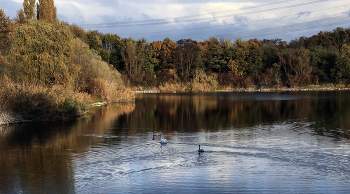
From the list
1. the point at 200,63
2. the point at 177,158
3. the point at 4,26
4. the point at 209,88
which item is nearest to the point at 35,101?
the point at 177,158

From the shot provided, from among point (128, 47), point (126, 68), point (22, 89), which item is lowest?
point (22, 89)

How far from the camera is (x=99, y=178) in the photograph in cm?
1107

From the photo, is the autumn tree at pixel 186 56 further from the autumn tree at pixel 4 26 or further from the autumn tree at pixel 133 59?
the autumn tree at pixel 4 26

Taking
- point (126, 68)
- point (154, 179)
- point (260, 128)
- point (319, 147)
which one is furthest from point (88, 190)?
point (126, 68)

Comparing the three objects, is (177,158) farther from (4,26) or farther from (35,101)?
(4,26)

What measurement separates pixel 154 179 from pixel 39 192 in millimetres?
3388

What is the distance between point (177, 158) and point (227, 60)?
8172 centimetres

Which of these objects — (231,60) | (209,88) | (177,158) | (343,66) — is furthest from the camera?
(231,60)

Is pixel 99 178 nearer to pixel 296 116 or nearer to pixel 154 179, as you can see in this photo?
pixel 154 179

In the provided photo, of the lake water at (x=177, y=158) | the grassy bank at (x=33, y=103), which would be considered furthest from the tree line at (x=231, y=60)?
the lake water at (x=177, y=158)

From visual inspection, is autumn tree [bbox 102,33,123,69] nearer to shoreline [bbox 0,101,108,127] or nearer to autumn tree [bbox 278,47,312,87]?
autumn tree [bbox 278,47,312,87]

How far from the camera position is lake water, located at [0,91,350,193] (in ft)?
33.9

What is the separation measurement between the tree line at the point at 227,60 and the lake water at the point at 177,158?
194 feet

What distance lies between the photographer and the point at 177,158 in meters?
13.5
